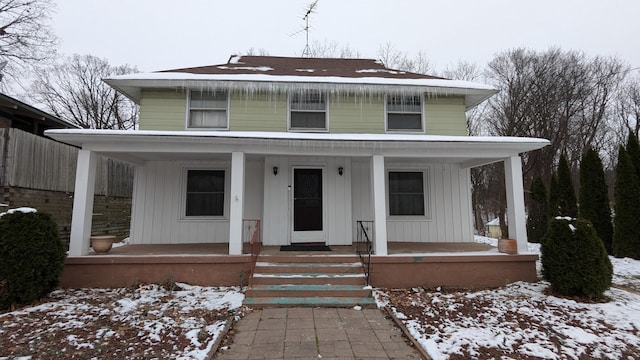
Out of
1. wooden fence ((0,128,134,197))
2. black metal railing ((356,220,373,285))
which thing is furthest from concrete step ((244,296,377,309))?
wooden fence ((0,128,134,197))

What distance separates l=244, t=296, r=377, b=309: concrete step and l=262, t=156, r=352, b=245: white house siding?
2.53 meters

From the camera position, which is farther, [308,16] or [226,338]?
→ [308,16]

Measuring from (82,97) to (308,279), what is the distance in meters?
25.9

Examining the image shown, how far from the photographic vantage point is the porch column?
6.13 meters

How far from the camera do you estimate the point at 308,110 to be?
8.42 m

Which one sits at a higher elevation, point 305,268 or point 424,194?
point 424,194

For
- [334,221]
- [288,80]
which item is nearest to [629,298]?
[334,221]

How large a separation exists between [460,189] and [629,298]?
153 inches

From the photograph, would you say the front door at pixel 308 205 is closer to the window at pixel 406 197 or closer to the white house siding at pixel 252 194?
the white house siding at pixel 252 194

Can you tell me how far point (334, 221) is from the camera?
7957mm

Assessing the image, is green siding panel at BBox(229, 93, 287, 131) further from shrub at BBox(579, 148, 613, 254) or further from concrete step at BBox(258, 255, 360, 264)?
shrub at BBox(579, 148, 613, 254)

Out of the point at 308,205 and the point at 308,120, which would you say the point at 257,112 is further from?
the point at 308,205

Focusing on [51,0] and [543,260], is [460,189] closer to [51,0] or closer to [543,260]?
[543,260]

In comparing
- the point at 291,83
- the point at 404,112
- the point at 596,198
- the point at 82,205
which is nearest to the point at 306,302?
the point at 82,205
